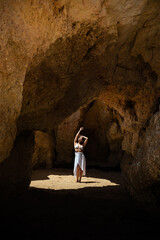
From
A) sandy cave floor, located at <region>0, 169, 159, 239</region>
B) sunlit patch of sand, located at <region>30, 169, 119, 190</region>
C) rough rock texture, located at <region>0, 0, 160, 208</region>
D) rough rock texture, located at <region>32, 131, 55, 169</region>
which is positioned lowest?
sunlit patch of sand, located at <region>30, 169, 119, 190</region>

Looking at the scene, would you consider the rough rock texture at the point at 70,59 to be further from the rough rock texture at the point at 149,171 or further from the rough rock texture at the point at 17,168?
the rough rock texture at the point at 149,171

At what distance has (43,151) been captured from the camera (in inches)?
435

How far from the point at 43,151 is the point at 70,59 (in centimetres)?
791

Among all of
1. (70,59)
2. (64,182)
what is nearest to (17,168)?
(70,59)

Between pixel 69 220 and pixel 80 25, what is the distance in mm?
2909

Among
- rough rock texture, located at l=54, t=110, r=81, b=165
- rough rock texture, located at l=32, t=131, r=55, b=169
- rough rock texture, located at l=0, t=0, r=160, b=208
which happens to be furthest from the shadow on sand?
rough rock texture, located at l=54, t=110, r=81, b=165

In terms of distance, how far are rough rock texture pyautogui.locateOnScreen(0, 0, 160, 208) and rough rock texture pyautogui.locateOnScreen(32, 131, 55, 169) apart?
5870mm

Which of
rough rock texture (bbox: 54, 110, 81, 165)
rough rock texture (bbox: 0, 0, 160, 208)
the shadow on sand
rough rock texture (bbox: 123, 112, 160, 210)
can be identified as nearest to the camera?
the shadow on sand

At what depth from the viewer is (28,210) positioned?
3639mm

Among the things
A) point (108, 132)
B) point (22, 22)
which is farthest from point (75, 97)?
point (108, 132)

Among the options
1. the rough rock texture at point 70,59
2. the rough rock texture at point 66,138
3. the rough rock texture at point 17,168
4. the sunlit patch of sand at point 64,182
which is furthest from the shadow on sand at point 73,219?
the rough rock texture at point 66,138

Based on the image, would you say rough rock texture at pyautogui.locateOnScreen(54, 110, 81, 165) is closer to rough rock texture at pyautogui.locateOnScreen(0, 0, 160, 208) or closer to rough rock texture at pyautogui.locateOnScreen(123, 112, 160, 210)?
rough rock texture at pyautogui.locateOnScreen(0, 0, 160, 208)

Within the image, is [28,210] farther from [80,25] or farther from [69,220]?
[80,25]

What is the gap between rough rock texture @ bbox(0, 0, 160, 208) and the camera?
290 cm
